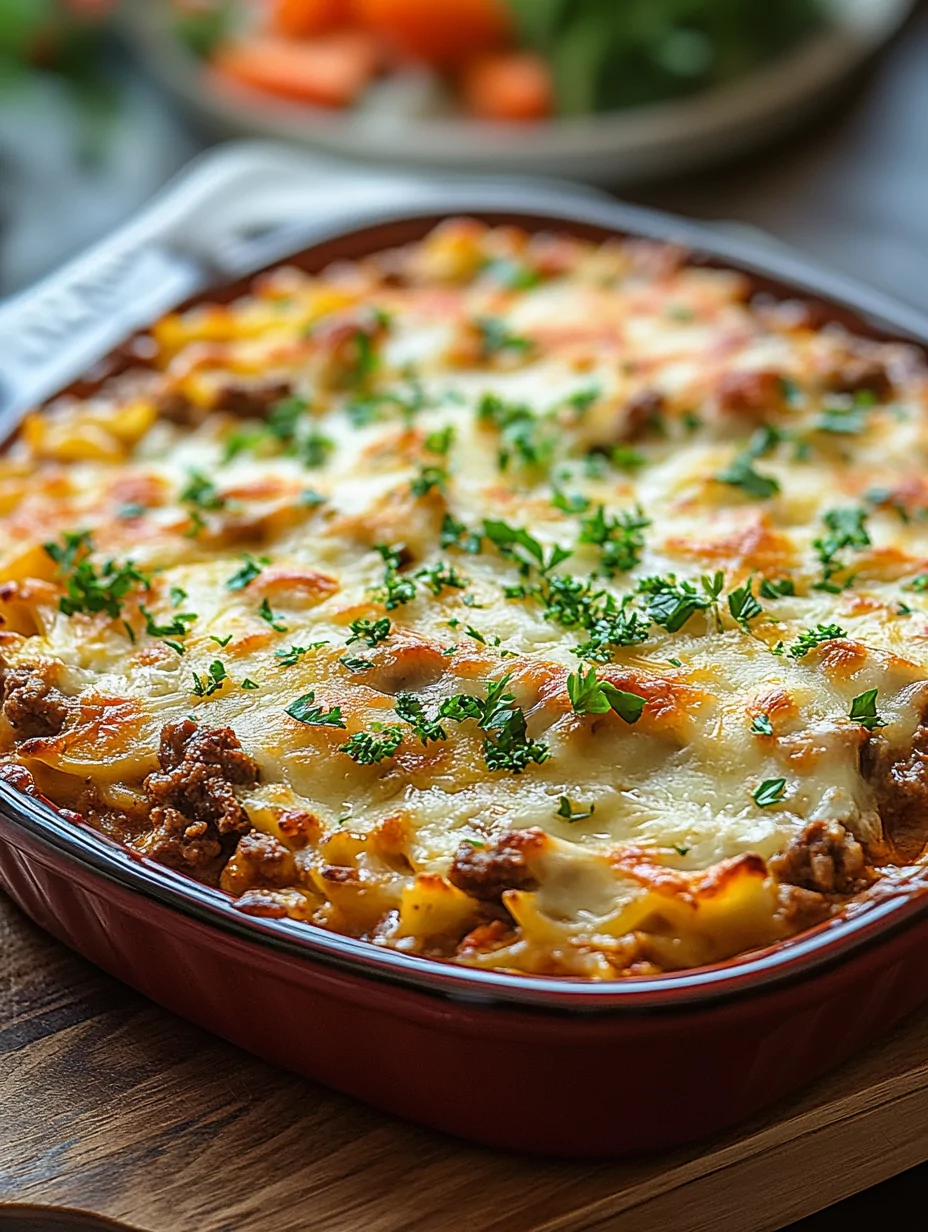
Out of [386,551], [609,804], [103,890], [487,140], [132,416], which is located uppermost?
[487,140]

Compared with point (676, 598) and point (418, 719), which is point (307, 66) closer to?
point (676, 598)

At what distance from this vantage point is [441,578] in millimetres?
3053

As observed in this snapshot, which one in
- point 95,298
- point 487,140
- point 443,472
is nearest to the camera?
point 443,472

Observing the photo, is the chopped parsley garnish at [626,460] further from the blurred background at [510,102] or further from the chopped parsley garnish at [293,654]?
the blurred background at [510,102]

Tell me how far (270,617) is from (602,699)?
2.29ft

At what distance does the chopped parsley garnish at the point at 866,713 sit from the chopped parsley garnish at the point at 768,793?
0.21m

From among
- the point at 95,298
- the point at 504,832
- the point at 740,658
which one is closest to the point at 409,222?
the point at 95,298

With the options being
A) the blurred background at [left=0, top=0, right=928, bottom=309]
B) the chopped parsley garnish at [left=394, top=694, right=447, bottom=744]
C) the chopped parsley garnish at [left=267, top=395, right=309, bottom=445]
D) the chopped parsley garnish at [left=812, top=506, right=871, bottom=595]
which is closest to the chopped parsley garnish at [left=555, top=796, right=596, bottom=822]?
the chopped parsley garnish at [left=394, top=694, right=447, bottom=744]

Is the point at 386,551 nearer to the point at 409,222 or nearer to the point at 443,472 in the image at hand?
the point at 443,472

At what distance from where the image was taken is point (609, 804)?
259 cm

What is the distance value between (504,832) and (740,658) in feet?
1.94

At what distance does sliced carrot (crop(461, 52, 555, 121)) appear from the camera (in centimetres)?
613

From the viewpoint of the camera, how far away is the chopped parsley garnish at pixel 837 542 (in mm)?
3061

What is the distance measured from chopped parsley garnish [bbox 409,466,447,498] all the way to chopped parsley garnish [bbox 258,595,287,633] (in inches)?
17.0
